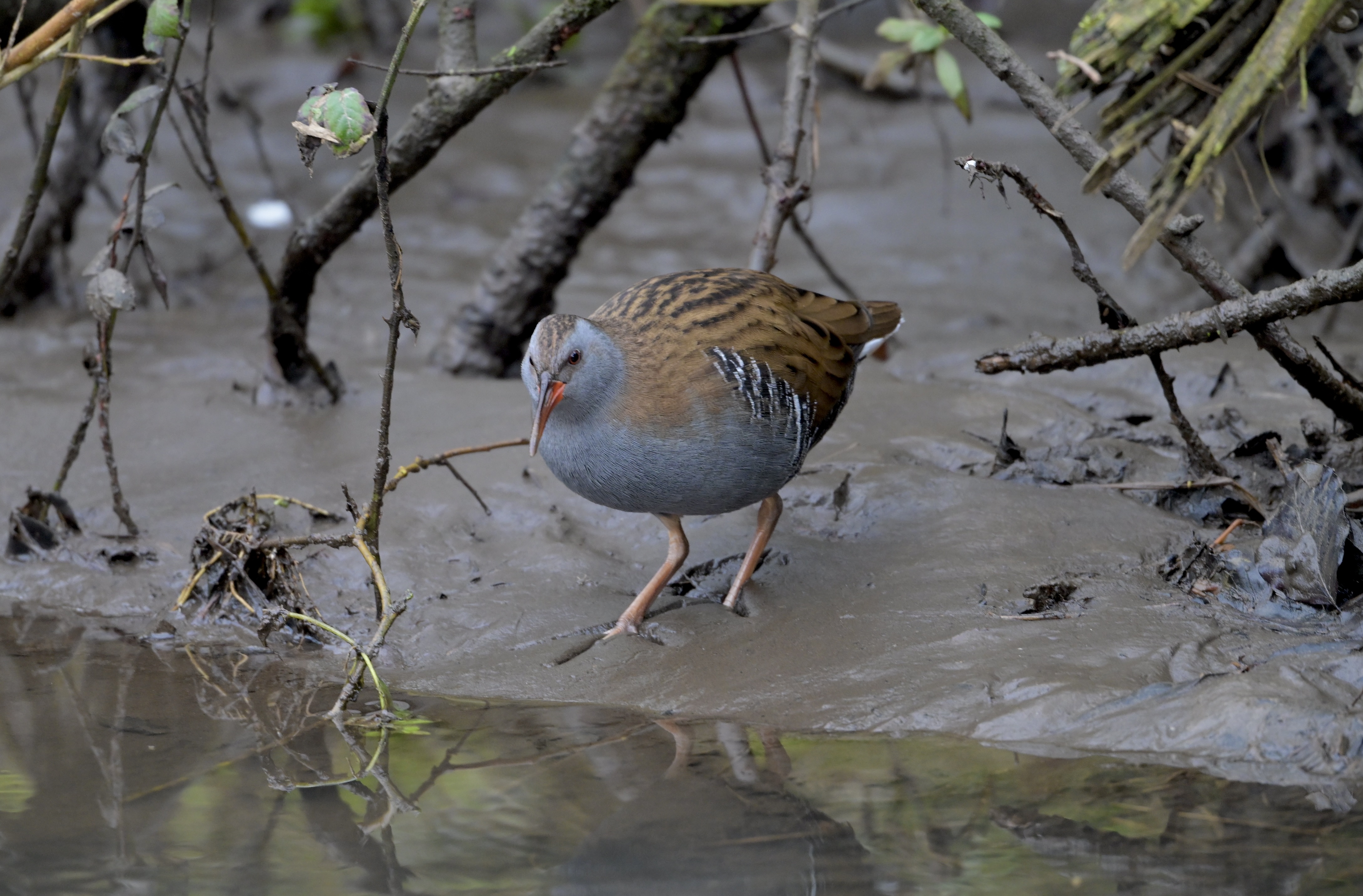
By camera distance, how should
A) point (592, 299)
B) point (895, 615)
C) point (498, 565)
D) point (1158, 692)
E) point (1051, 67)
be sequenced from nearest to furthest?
point (1158, 692) < point (895, 615) < point (498, 565) < point (592, 299) < point (1051, 67)

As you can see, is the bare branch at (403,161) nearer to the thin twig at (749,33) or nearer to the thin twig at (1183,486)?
the thin twig at (749,33)

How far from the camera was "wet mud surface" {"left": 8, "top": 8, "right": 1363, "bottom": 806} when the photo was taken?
2.87 meters

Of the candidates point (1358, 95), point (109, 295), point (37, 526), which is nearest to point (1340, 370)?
point (1358, 95)

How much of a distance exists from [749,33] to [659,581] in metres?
2.35

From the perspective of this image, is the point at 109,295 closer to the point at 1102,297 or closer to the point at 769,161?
the point at 769,161

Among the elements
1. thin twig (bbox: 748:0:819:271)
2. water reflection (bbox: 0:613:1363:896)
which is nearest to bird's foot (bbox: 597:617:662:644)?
water reflection (bbox: 0:613:1363:896)

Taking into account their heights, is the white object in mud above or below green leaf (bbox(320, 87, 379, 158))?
below

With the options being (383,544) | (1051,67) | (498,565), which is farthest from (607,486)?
(1051,67)

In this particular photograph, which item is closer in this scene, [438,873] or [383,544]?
[438,873]

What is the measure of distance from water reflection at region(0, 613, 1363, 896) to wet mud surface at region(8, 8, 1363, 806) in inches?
7.1

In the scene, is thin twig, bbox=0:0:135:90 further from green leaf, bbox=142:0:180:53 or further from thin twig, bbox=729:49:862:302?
thin twig, bbox=729:49:862:302

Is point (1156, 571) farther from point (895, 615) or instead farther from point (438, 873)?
point (438, 873)

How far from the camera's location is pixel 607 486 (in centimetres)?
339

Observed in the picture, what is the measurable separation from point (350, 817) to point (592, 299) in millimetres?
4267
